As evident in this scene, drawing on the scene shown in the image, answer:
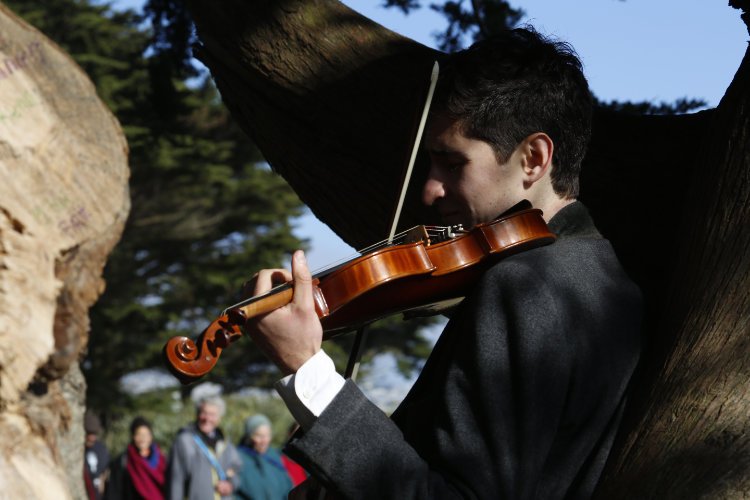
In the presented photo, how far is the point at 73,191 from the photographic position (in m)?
5.12

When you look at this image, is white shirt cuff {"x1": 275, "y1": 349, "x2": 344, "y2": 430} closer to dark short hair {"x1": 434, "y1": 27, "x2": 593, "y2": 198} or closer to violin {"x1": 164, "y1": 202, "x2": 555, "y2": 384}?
violin {"x1": 164, "y1": 202, "x2": 555, "y2": 384}

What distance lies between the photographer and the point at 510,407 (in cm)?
196

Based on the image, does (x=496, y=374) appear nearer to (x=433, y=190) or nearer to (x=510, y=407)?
(x=510, y=407)

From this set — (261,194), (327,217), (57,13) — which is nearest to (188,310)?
(261,194)

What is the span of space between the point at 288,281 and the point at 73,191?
126 inches

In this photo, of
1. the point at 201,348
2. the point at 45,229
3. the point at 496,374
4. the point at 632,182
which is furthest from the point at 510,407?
the point at 45,229

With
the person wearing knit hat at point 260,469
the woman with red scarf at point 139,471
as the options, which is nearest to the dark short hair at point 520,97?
the person wearing knit hat at point 260,469

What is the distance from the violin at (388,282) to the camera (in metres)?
2.08

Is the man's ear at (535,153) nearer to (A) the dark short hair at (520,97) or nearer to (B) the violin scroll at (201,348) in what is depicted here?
(A) the dark short hair at (520,97)

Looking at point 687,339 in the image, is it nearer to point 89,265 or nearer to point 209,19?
point 209,19

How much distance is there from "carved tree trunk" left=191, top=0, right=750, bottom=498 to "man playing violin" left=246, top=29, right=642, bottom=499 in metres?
0.09

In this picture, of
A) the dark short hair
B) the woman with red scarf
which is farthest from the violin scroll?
the woman with red scarf

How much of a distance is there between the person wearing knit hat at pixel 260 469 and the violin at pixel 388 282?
6.39 m

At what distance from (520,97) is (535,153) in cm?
12
